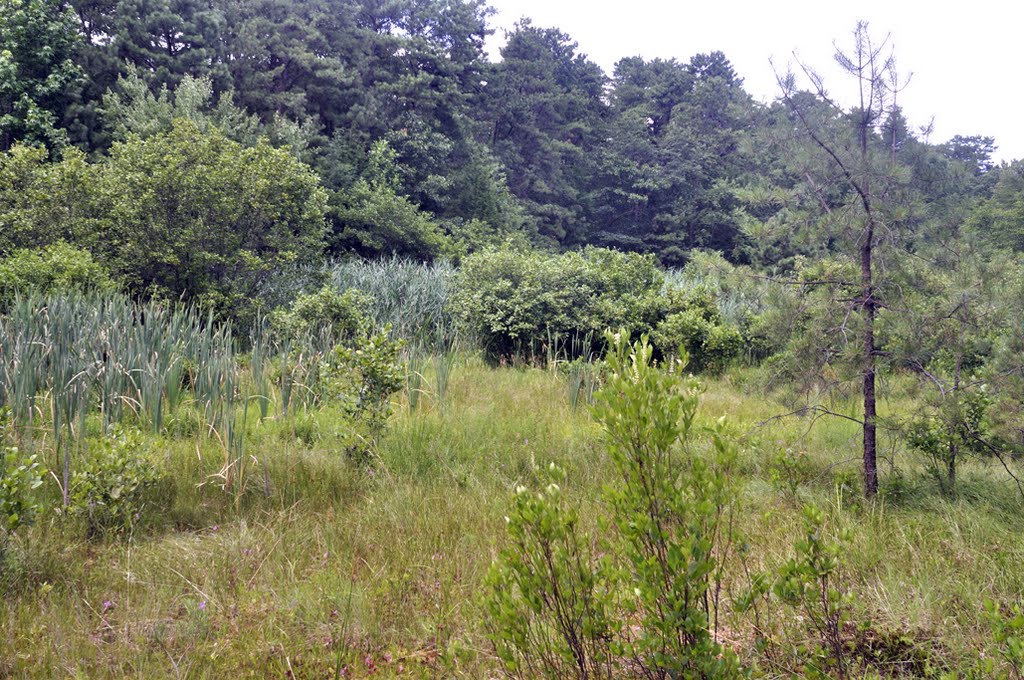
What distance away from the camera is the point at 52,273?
730 centimetres

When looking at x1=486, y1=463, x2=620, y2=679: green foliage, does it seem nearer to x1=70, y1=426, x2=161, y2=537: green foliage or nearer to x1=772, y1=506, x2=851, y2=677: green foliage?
x1=772, y1=506, x2=851, y2=677: green foliage

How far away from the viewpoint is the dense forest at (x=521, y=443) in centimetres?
185

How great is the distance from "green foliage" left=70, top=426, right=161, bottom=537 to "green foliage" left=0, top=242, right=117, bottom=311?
14.7 feet

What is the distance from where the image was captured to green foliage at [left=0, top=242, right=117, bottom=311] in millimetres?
6953

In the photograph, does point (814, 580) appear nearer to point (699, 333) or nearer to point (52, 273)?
point (699, 333)

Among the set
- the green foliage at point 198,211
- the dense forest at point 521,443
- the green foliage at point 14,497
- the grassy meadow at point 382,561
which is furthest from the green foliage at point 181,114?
the green foliage at point 14,497

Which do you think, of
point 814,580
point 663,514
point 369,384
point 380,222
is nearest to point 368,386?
point 369,384

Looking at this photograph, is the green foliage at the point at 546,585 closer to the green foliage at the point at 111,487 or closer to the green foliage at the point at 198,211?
the green foliage at the point at 111,487

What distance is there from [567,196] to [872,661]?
89.4 ft

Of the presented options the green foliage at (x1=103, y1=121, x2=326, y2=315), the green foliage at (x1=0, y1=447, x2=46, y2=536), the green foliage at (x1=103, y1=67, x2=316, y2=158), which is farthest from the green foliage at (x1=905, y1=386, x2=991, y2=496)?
the green foliage at (x1=103, y1=67, x2=316, y2=158)

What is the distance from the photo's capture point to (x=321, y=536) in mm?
3191

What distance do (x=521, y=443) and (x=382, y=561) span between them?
2.12m

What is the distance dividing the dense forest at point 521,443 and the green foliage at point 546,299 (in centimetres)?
6

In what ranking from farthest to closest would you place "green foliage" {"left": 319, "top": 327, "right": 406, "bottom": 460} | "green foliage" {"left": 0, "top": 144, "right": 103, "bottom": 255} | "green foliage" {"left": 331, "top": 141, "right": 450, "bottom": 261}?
"green foliage" {"left": 331, "top": 141, "right": 450, "bottom": 261} < "green foliage" {"left": 0, "top": 144, "right": 103, "bottom": 255} < "green foliage" {"left": 319, "top": 327, "right": 406, "bottom": 460}
